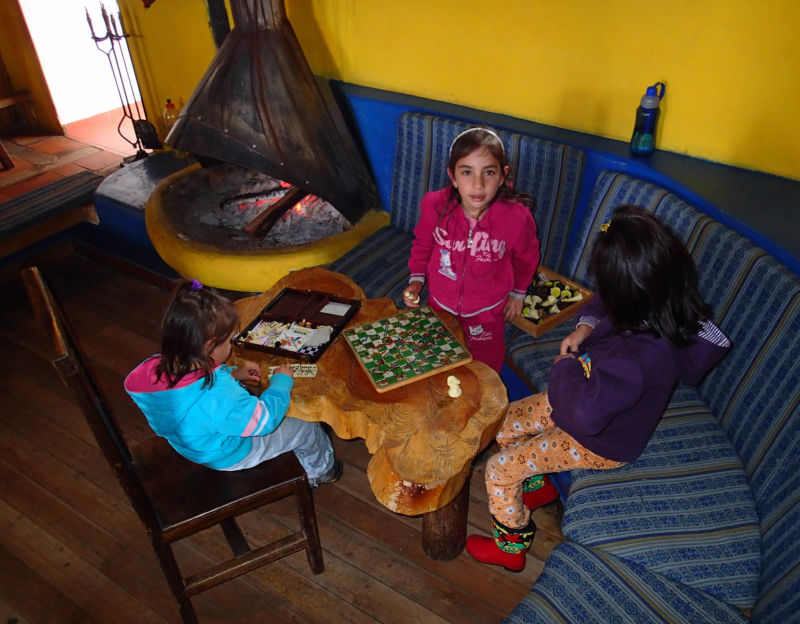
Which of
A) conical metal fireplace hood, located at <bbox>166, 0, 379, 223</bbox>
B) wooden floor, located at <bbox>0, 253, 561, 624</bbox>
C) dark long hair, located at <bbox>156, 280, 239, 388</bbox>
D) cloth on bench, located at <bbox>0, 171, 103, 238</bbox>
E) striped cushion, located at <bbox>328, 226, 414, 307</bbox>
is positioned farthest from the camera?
cloth on bench, located at <bbox>0, 171, 103, 238</bbox>

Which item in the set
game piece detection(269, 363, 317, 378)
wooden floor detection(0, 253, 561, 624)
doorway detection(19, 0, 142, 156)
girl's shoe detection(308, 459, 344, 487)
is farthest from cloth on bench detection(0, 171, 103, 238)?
game piece detection(269, 363, 317, 378)

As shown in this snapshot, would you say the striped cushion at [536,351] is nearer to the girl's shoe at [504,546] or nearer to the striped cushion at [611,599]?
the girl's shoe at [504,546]

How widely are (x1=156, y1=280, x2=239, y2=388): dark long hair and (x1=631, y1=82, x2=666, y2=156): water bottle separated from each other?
1904 mm

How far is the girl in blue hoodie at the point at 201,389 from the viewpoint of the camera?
5.56 feet

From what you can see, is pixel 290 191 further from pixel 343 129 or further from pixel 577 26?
pixel 577 26

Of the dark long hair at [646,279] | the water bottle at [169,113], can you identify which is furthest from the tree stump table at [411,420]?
the water bottle at [169,113]

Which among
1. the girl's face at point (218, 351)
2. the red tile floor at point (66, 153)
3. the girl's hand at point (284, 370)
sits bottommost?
the red tile floor at point (66, 153)

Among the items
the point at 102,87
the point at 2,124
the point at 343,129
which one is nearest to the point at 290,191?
the point at 343,129

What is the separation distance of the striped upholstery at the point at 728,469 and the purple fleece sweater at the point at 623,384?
0.16 m

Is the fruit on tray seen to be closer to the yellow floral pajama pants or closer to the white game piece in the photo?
the yellow floral pajama pants

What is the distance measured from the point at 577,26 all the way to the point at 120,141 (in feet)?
13.1

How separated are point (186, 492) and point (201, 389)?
1.27ft

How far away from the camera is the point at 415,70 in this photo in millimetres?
3244

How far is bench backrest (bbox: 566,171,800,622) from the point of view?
5.45ft
